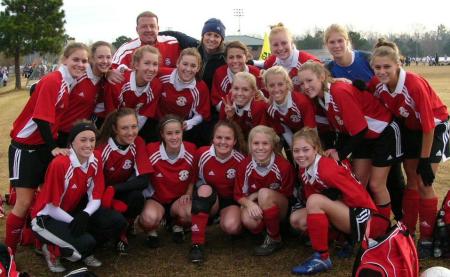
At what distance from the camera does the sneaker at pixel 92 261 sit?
4.07m

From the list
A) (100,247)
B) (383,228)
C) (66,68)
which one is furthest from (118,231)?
(383,228)

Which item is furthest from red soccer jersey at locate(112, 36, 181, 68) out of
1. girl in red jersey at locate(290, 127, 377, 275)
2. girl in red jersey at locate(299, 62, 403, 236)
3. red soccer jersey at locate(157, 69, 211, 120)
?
girl in red jersey at locate(290, 127, 377, 275)

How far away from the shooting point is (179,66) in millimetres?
4883

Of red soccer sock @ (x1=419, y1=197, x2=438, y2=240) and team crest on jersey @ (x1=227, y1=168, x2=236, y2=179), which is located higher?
team crest on jersey @ (x1=227, y1=168, x2=236, y2=179)

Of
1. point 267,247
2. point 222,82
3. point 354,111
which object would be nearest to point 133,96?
point 222,82

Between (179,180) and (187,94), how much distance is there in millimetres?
971

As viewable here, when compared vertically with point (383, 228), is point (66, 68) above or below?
above

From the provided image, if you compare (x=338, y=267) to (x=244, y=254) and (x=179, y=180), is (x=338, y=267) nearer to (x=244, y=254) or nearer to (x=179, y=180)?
(x=244, y=254)

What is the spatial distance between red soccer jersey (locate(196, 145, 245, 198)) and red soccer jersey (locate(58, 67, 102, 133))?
113 cm

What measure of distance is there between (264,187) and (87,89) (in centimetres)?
187

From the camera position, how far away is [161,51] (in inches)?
223

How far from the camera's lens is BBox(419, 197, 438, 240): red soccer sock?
4246 mm

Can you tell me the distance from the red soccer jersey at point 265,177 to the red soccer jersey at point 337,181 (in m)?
0.36

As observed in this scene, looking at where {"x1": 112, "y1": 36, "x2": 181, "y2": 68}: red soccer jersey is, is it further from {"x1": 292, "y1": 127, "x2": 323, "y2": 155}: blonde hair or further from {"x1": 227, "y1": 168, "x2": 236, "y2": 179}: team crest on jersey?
{"x1": 292, "y1": 127, "x2": 323, "y2": 155}: blonde hair
